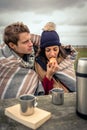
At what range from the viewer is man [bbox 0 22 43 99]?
5.70 ft

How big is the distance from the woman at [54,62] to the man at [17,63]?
0.11 metres

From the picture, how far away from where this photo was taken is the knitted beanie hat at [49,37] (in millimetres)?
1968

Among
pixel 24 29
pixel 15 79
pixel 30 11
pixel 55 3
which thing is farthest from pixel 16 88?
pixel 55 3

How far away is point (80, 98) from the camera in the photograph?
98cm

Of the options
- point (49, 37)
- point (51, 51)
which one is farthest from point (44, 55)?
point (49, 37)

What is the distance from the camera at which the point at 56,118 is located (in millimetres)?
966

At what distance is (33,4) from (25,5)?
0.26ft

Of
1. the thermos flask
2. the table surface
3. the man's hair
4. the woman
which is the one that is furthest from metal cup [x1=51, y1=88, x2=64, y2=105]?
the man's hair

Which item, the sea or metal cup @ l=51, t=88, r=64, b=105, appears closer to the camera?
metal cup @ l=51, t=88, r=64, b=105

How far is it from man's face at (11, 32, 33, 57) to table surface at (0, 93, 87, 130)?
0.78 meters

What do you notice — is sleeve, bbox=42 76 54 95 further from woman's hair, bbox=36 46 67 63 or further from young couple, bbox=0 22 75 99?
woman's hair, bbox=36 46 67 63

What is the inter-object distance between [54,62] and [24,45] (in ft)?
1.06

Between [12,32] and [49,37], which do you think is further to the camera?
[49,37]

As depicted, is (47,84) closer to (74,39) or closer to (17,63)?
(17,63)
